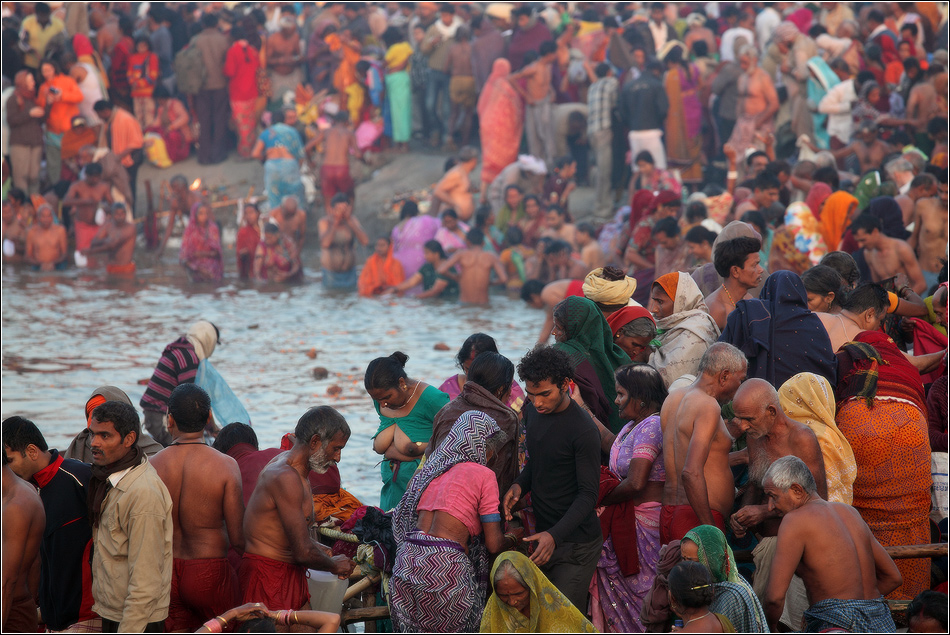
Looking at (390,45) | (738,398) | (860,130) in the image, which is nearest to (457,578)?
(738,398)

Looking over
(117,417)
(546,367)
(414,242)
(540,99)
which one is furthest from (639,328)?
(540,99)

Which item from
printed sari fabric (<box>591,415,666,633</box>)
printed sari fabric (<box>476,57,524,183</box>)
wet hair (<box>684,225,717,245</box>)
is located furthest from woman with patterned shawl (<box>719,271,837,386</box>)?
printed sari fabric (<box>476,57,524,183</box>)

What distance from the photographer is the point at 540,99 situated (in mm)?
14625

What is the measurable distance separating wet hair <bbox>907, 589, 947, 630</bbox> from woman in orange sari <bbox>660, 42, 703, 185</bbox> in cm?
1016

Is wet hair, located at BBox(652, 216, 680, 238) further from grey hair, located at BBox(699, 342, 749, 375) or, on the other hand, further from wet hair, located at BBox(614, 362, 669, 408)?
grey hair, located at BBox(699, 342, 749, 375)

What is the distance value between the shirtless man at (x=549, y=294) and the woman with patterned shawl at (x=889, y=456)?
1499 millimetres

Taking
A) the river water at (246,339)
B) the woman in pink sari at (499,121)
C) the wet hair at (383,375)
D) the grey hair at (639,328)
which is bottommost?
the river water at (246,339)

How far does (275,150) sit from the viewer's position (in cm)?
1603

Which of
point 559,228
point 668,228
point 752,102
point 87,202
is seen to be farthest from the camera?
point 87,202

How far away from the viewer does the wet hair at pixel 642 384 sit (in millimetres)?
4480

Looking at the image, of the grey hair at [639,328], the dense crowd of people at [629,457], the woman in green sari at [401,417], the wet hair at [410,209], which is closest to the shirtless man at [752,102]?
the dense crowd of people at [629,457]

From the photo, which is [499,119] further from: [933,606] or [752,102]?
[933,606]

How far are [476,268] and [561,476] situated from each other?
919cm

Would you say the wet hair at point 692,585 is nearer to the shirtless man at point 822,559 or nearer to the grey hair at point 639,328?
the shirtless man at point 822,559
